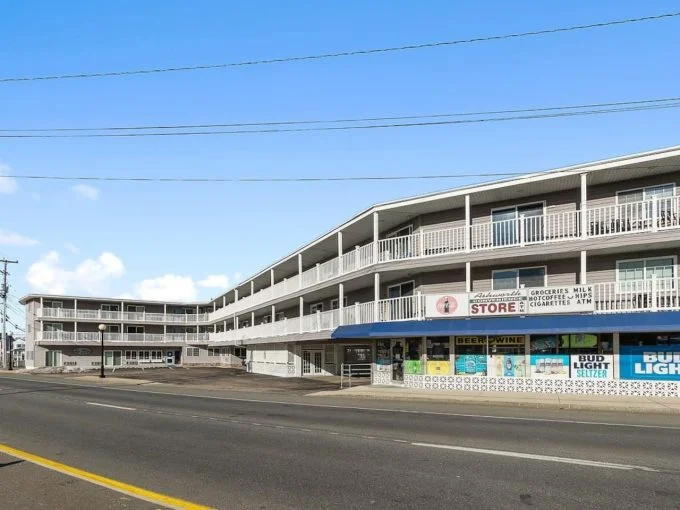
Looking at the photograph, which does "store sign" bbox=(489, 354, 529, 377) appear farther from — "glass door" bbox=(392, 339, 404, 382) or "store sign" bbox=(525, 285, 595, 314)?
"glass door" bbox=(392, 339, 404, 382)

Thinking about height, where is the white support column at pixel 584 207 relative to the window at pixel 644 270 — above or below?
above

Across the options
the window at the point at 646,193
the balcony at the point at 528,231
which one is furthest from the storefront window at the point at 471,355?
the window at the point at 646,193

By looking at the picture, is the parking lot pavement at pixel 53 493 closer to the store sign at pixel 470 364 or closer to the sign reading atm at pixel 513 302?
the sign reading atm at pixel 513 302

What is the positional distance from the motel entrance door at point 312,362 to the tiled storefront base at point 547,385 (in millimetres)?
16233

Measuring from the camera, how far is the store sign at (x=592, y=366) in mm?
21375

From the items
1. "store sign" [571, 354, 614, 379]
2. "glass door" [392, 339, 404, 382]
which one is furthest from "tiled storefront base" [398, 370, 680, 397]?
"glass door" [392, 339, 404, 382]

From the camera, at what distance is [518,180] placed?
2359 centimetres

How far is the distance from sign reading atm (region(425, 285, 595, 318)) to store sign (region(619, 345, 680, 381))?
83.1 inches

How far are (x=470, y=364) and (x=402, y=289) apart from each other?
21.6 ft

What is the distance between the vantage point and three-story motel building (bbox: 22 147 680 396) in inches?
821

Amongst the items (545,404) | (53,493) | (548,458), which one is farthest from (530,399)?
(53,493)

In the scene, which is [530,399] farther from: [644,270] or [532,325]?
[644,270]

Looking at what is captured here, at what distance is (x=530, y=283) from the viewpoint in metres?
24.8

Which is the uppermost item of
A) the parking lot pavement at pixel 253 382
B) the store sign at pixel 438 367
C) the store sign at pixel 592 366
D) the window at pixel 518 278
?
the window at pixel 518 278
